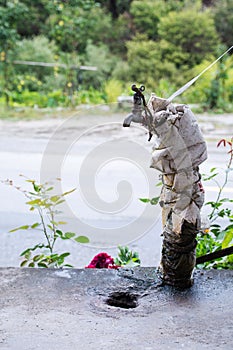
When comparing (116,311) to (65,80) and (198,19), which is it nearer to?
(65,80)

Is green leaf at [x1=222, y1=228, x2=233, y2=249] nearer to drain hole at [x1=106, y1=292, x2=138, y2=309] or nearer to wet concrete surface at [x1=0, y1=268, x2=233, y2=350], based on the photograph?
wet concrete surface at [x1=0, y1=268, x2=233, y2=350]

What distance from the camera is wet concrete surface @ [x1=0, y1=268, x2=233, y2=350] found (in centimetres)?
99

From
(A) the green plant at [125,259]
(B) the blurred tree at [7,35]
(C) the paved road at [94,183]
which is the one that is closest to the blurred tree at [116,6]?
(B) the blurred tree at [7,35]

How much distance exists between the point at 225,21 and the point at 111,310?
6.74 metres

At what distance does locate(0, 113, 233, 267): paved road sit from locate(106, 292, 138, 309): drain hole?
0.55 m

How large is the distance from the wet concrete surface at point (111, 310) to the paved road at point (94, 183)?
1.66ft

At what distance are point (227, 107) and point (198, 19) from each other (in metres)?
1.62

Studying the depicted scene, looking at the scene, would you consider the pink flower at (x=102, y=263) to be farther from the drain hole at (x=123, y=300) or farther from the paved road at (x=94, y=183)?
the paved road at (x=94, y=183)

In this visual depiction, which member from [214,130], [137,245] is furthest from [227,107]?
[137,245]

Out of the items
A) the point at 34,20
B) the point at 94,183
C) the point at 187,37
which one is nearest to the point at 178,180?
the point at 94,183

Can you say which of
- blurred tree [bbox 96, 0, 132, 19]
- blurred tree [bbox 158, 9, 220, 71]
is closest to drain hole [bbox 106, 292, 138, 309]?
blurred tree [bbox 158, 9, 220, 71]

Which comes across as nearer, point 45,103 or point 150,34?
point 45,103

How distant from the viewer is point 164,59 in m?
6.60

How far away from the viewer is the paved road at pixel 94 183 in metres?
2.32
